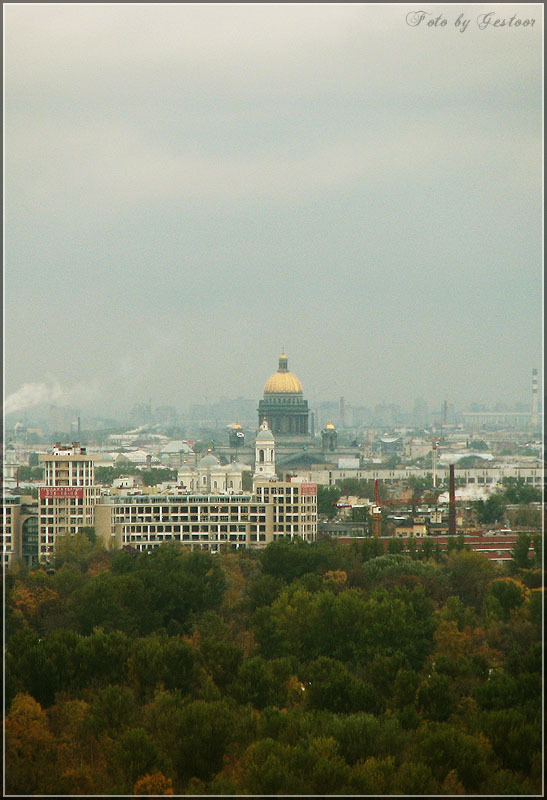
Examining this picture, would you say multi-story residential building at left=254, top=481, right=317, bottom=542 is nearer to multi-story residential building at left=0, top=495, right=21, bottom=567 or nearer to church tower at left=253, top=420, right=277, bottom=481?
church tower at left=253, top=420, right=277, bottom=481

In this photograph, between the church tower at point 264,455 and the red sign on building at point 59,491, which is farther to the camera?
the church tower at point 264,455

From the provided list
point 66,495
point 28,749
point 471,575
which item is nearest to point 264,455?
point 66,495

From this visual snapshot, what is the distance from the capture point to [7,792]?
2070 cm

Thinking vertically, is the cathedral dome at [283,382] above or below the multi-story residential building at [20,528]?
above

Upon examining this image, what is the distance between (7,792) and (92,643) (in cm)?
699

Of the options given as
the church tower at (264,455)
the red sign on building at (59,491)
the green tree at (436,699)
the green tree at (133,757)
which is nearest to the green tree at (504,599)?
the green tree at (436,699)

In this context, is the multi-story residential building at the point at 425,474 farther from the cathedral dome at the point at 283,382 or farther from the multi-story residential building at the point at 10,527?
the multi-story residential building at the point at 10,527

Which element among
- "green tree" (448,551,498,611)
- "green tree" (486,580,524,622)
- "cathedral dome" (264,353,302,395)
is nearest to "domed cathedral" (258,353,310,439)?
"cathedral dome" (264,353,302,395)

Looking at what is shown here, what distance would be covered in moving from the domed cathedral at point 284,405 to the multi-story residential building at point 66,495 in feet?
187

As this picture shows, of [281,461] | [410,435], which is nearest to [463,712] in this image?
[281,461]

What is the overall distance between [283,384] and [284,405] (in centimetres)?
147

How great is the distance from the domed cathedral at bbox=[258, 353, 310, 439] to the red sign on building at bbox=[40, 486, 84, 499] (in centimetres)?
5959

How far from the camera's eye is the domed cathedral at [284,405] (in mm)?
114438

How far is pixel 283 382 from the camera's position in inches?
4505
